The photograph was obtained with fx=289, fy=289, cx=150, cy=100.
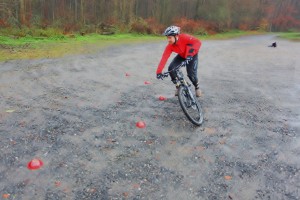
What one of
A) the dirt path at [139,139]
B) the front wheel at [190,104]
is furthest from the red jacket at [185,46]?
the dirt path at [139,139]

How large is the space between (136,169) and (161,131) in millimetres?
1395

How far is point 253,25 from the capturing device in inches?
1647

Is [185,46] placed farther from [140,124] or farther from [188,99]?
[140,124]

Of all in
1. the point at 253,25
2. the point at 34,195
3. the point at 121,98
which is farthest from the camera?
the point at 253,25

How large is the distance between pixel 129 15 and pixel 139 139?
2208 centimetres

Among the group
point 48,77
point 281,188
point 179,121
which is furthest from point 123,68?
point 281,188

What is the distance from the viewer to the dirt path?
12.4ft

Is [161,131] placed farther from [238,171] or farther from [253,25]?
[253,25]

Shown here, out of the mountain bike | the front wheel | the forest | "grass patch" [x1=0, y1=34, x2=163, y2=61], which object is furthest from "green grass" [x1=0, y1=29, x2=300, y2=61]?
the front wheel

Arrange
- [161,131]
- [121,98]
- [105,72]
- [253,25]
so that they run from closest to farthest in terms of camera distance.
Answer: [161,131] → [121,98] → [105,72] → [253,25]

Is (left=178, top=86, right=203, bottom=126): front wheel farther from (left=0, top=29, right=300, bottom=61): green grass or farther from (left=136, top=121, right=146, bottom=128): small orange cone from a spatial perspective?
(left=0, top=29, right=300, bottom=61): green grass

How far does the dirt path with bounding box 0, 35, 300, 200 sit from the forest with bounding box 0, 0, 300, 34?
1118 cm

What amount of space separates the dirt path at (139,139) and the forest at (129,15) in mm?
11179

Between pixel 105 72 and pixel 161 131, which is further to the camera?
pixel 105 72
